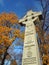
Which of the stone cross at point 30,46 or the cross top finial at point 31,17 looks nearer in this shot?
the stone cross at point 30,46

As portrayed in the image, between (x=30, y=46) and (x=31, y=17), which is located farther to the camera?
(x=31, y=17)

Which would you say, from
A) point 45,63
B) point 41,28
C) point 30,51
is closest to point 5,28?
point 41,28

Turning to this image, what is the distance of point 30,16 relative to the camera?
Answer: 8.49 meters

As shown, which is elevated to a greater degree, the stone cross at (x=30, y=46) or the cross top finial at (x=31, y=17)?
the cross top finial at (x=31, y=17)

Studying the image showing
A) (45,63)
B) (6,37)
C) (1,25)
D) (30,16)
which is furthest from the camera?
(1,25)

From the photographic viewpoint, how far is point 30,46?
7.40m

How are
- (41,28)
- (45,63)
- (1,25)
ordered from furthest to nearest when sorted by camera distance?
(1,25) → (41,28) → (45,63)

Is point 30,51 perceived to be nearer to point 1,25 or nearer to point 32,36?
point 32,36

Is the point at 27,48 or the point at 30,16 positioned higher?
the point at 30,16

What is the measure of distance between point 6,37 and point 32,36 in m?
10.7

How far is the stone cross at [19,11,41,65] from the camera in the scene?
275 inches

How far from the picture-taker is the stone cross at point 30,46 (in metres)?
6.99

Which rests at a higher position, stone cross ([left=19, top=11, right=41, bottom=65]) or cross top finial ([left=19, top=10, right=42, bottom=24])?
cross top finial ([left=19, top=10, right=42, bottom=24])

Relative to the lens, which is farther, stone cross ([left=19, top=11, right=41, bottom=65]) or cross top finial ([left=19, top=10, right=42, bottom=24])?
cross top finial ([left=19, top=10, right=42, bottom=24])
